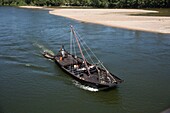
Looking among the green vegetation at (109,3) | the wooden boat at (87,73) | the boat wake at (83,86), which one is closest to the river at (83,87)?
the boat wake at (83,86)

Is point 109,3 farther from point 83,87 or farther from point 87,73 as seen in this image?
point 83,87

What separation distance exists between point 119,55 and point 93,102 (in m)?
17.9

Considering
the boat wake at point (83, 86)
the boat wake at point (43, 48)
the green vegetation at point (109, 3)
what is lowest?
the boat wake at point (83, 86)

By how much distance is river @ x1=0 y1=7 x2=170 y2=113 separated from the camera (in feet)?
85.9

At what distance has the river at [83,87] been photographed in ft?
85.9

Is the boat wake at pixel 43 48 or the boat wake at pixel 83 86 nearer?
the boat wake at pixel 83 86

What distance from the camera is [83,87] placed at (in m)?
30.3

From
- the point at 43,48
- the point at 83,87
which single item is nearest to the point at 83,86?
the point at 83,87

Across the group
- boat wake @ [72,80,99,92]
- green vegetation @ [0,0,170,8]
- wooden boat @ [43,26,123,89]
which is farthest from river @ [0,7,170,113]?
green vegetation @ [0,0,170,8]

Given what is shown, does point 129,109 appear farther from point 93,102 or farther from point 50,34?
point 50,34

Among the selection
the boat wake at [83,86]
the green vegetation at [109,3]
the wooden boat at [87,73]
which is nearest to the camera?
the wooden boat at [87,73]

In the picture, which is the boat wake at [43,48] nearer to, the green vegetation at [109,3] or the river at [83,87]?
the river at [83,87]

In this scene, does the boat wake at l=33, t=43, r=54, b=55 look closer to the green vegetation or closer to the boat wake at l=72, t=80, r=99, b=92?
the boat wake at l=72, t=80, r=99, b=92

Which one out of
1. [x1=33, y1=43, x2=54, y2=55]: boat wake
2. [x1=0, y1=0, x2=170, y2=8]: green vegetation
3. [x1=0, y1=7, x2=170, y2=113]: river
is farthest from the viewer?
[x1=0, y1=0, x2=170, y2=8]: green vegetation
